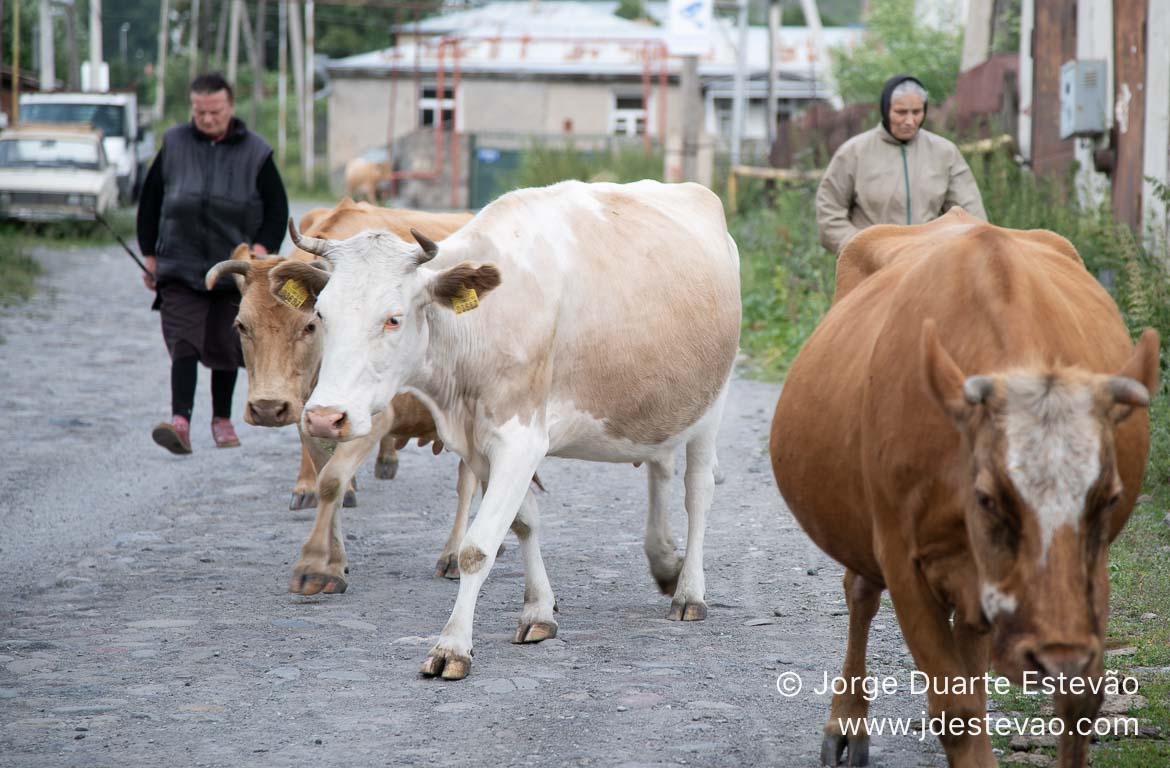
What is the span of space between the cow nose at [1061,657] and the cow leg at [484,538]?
2709mm

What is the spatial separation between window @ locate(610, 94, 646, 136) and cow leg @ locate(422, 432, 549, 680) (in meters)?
47.0

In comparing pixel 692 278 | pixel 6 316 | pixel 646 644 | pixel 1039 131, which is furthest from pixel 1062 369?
pixel 6 316

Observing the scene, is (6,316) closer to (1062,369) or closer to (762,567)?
(762,567)

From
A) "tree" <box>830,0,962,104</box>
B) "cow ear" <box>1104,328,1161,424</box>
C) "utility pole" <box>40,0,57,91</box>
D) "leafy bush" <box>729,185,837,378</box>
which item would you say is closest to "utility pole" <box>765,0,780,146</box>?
"tree" <box>830,0,962,104</box>

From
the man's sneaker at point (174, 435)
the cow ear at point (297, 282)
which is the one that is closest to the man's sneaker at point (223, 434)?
the man's sneaker at point (174, 435)

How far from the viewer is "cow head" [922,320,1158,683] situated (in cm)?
326

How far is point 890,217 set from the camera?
8258 mm

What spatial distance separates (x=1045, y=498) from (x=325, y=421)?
2955 millimetres

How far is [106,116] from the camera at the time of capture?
32.1 metres

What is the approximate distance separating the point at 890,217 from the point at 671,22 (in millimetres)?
11507

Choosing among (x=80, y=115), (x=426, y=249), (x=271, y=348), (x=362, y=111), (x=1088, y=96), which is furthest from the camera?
(x=362, y=111)

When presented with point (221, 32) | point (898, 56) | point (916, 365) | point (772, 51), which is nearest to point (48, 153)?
point (772, 51)

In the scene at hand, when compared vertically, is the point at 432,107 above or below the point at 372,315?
above

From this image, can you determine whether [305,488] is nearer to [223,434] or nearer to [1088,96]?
[223,434]
